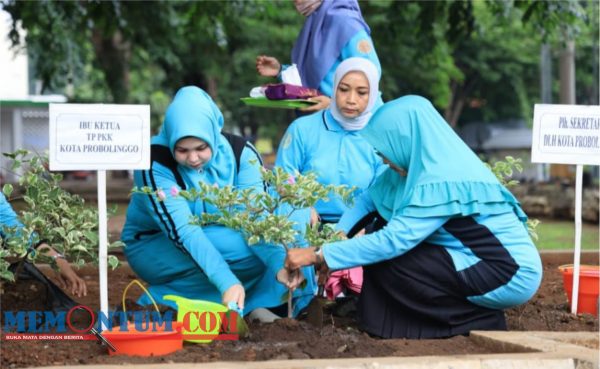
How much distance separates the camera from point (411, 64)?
23109 millimetres

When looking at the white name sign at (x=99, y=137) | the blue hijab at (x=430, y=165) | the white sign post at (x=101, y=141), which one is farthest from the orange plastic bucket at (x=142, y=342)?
the blue hijab at (x=430, y=165)

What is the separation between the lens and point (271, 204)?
4.25m

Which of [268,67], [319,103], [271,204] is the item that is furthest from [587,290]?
[268,67]

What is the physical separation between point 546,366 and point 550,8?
7.53m

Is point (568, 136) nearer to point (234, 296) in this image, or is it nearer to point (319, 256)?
point (319, 256)

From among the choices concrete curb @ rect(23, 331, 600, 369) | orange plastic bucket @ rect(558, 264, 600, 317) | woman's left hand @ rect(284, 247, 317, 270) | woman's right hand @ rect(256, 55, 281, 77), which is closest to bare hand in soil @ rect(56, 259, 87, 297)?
woman's left hand @ rect(284, 247, 317, 270)

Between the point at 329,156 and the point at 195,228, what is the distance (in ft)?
3.82

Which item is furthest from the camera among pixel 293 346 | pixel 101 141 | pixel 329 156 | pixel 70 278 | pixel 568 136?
pixel 329 156

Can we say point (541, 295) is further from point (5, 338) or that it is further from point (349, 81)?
point (5, 338)

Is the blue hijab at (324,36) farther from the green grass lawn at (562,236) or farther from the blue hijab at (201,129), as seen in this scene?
the green grass lawn at (562,236)

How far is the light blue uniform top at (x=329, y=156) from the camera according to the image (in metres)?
5.39

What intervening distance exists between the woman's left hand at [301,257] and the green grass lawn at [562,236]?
527 cm

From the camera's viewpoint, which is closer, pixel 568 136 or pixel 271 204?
pixel 271 204

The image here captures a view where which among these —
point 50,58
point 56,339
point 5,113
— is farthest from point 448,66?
point 56,339
